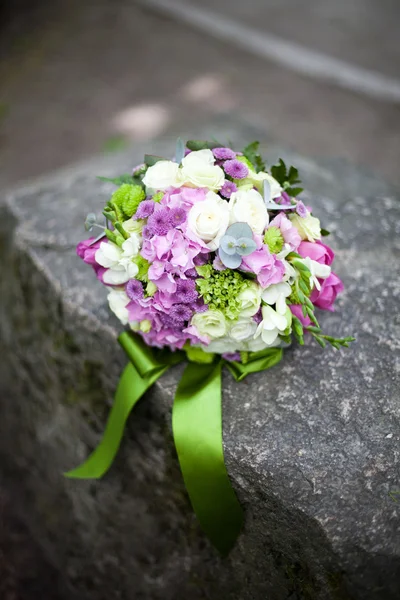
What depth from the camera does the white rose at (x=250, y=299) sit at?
1196 millimetres

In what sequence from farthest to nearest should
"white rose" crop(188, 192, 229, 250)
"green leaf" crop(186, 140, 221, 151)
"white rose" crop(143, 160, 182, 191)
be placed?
"green leaf" crop(186, 140, 221, 151)
"white rose" crop(143, 160, 182, 191)
"white rose" crop(188, 192, 229, 250)

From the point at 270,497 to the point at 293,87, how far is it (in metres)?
3.90

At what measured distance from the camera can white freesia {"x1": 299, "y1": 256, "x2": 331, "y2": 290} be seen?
121cm

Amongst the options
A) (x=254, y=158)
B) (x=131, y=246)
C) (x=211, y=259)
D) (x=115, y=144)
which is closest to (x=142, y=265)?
(x=131, y=246)

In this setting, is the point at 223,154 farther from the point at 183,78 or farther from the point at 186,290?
the point at 183,78

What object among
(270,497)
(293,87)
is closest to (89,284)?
(270,497)

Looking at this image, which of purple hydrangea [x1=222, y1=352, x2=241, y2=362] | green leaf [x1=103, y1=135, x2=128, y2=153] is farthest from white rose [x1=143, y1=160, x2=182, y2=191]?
green leaf [x1=103, y1=135, x2=128, y2=153]

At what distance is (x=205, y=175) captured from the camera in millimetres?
1241

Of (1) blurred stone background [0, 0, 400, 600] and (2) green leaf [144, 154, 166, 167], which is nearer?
(2) green leaf [144, 154, 166, 167]

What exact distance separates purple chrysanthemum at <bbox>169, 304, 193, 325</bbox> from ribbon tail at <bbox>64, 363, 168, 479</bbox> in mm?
264

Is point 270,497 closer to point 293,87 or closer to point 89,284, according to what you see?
point 89,284

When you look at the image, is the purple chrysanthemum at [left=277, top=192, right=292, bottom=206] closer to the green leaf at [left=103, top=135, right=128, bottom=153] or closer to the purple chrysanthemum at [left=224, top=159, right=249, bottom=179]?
the purple chrysanthemum at [left=224, top=159, right=249, bottom=179]

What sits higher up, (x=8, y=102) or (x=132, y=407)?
(x=132, y=407)

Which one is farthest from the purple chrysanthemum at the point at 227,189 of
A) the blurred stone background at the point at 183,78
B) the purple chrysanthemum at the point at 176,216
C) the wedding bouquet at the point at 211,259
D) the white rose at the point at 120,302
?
the blurred stone background at the point at 183,78
